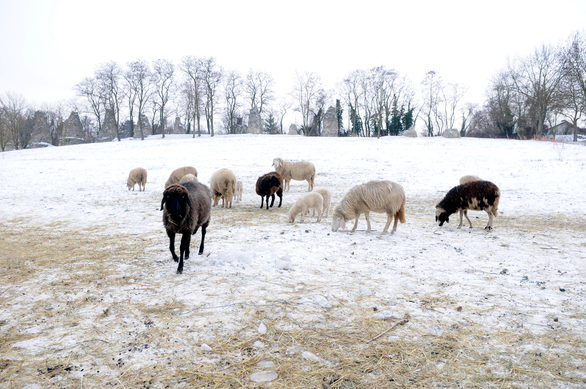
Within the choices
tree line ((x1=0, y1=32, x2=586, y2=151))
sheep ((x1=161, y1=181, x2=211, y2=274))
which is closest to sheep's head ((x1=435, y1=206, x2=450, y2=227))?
sheep ((x1=161, y1=181, x2=211, y2=274))

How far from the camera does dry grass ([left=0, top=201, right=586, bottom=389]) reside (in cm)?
257

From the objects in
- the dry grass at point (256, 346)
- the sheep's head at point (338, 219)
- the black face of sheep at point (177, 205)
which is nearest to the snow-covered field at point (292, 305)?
the dry grass at point (256, 346)

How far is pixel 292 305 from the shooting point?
3.82 m

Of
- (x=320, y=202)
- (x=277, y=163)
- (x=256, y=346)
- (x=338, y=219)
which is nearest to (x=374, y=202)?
(x=338, y=219)

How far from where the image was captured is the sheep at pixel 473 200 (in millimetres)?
8383

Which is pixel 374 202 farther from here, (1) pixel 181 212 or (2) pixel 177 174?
(2) pixel 177 174

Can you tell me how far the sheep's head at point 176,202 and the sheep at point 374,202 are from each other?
4.23m

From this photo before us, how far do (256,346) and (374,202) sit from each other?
18.1 feet

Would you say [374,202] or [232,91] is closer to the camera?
[374,202]

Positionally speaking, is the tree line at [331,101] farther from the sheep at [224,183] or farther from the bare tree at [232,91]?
the sheep at [224,183]

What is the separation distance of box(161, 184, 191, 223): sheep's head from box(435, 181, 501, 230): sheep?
7173mm

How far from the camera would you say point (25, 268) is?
520 cm

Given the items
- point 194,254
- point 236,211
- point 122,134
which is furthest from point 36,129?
point 194,254

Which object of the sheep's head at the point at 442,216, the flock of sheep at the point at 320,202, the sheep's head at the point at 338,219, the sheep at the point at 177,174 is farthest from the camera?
the sheep at the point at 177,174
